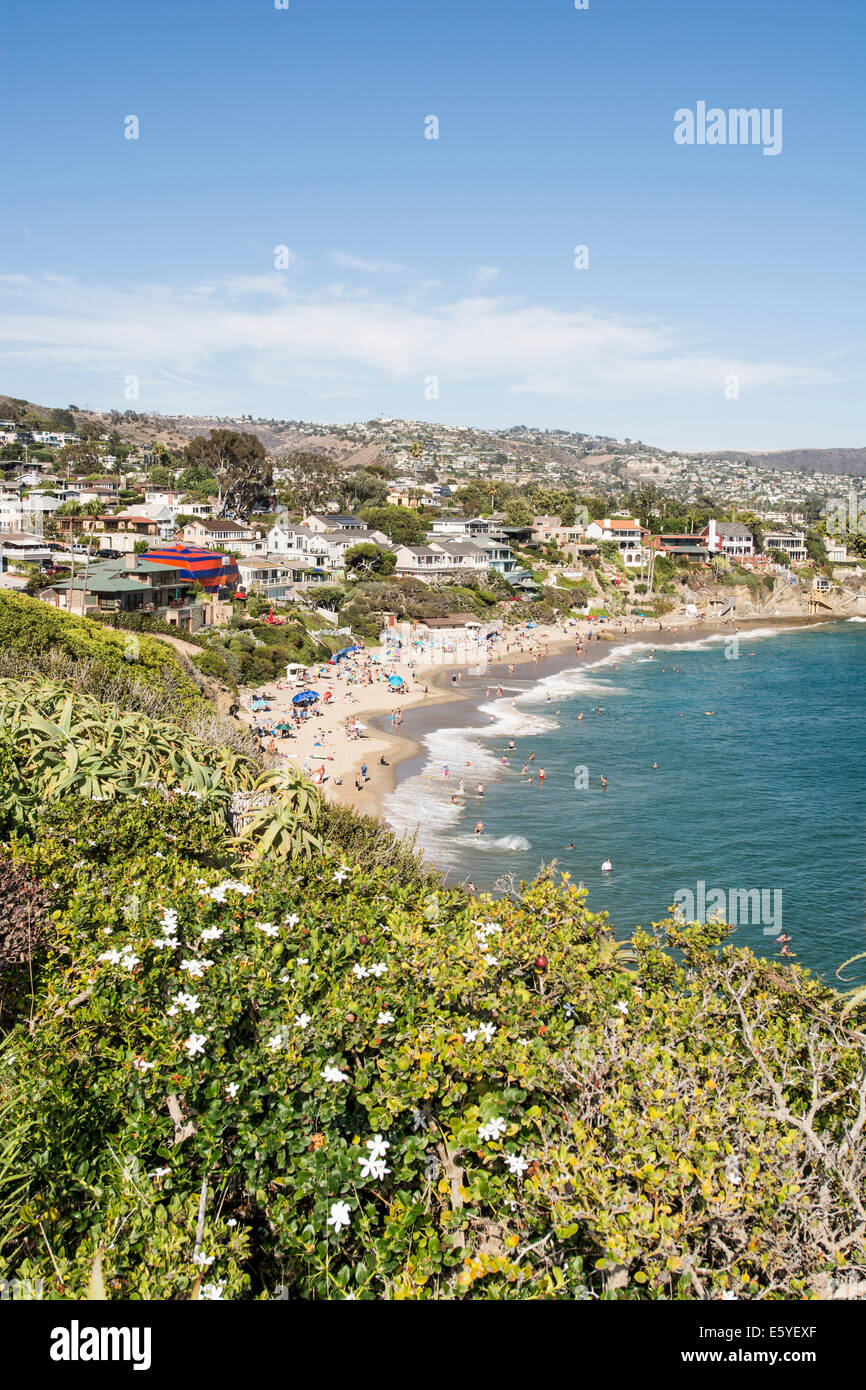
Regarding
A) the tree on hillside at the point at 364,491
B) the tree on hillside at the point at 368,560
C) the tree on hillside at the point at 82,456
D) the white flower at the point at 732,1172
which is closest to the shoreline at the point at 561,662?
the white flower at the point at 732,1172

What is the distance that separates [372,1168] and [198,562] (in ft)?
197

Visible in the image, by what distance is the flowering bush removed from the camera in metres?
5.66

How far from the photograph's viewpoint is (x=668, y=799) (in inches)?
1570

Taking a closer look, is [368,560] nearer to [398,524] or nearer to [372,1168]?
[398,524]

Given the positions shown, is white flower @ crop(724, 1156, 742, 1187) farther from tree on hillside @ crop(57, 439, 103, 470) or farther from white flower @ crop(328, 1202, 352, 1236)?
tree on hillside @ crop(57, 439, 103, 470)

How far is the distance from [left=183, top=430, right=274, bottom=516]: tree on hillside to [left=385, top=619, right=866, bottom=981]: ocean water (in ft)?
Answer: 213

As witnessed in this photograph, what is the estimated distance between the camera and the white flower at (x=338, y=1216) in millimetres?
5672

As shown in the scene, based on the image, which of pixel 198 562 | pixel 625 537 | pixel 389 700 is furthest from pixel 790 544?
pixel 198 562

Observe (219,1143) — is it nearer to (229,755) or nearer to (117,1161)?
(117,1161)

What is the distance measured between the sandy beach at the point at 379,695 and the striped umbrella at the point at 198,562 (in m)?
11.1

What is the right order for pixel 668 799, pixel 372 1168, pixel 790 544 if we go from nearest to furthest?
pixel 372 1168
pixel 668 799
pixel 790 544

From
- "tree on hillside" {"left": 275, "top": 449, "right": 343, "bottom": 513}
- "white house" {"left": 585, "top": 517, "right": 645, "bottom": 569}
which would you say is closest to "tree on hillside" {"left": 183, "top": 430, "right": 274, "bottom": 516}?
"tree on hillside" {"left": 275, "top": 449, "right": 343, "bottom": 513}

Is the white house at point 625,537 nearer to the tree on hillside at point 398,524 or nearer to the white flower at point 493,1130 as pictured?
the tree on hillside at point 398,524
